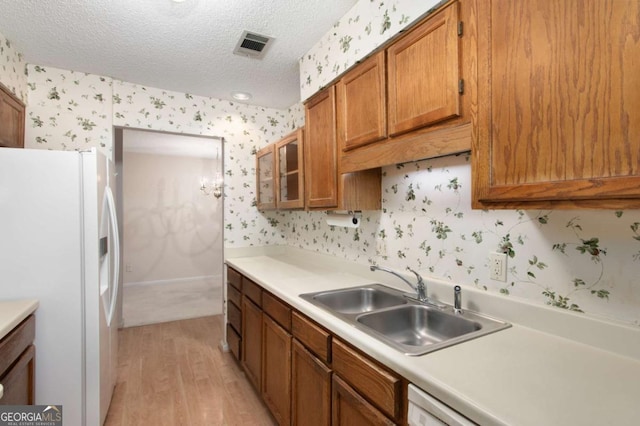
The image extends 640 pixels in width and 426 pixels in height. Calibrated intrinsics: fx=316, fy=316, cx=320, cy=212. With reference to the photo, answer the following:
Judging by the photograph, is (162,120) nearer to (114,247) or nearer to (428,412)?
(114,247)

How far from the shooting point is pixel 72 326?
5.71 feet

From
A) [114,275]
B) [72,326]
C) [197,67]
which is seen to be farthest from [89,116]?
[72,326]

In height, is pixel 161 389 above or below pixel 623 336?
below

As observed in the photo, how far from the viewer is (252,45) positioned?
2129mm

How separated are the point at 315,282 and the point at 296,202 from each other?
66cm

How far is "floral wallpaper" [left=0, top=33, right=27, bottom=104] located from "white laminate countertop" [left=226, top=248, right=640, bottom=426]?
2.59m

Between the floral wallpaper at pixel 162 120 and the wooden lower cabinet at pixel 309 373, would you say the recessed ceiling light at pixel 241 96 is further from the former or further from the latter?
the wooden lower cabinet at pixel 309 373

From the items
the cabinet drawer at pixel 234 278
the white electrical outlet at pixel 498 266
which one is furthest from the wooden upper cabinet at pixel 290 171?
the white electrical outlet at pixel 498 266

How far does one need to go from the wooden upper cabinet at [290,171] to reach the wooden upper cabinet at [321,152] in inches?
3.1

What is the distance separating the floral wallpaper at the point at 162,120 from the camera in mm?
2498

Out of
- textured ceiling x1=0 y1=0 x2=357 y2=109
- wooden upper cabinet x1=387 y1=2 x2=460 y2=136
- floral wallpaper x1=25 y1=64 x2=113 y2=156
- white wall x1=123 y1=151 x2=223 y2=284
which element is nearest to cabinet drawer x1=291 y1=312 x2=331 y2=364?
wooden upper cabinet x1=387 y1=2 x2=460 y2=136

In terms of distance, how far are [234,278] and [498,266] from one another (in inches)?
80.5

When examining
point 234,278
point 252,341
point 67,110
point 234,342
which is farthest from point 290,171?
point 67,110

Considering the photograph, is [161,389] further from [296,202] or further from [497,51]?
[497,51]
